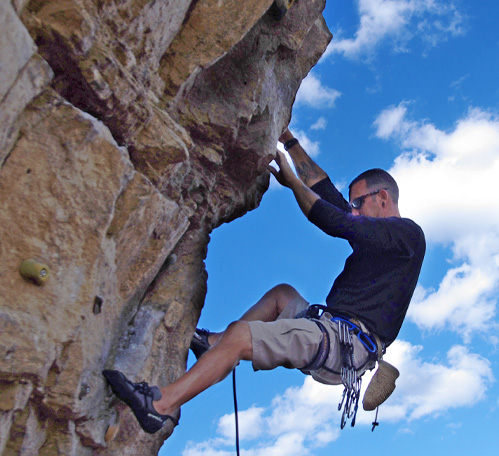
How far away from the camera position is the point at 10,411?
3.74 m

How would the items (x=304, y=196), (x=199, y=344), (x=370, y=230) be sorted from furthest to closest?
1. (x=304, y=196)
2. (x=199, y=344)
3. (x=370, y=230)

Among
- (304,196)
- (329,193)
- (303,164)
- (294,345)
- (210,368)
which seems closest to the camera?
(210,368)

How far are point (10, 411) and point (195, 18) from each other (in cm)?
389

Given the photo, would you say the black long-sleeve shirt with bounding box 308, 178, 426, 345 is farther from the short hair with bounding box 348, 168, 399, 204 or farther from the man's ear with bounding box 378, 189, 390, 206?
the short hair with bounding box 348, 168, 399, 204

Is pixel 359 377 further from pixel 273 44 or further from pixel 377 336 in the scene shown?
pixel 273 44

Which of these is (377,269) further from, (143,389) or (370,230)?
(143,389)

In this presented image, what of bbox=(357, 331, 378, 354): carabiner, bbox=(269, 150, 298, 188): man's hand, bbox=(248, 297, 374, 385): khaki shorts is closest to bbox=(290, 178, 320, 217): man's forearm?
bbox=(269, 150, 298, 188): man's hand

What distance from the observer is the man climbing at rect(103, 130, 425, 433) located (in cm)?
479

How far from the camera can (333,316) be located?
239 inches

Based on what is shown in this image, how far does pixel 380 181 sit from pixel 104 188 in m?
4.15

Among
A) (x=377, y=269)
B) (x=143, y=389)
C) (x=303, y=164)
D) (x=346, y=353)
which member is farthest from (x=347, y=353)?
(x=303, y=164)

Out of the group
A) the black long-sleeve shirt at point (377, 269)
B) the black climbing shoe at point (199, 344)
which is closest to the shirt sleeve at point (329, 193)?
the black long-sleeve shirt at point (377, 269)

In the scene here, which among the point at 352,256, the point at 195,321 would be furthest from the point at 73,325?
the point at 352,256

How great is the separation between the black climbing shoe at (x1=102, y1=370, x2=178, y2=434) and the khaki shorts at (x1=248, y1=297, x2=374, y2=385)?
1.12m
